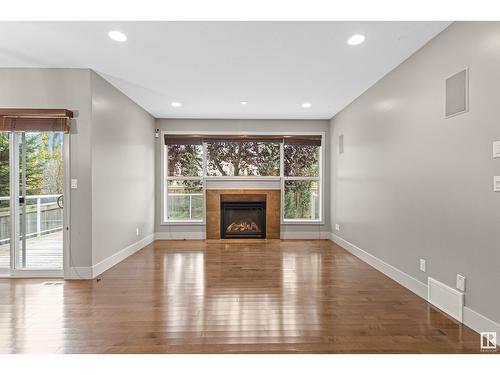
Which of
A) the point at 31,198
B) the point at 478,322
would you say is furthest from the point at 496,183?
the point at 31,198

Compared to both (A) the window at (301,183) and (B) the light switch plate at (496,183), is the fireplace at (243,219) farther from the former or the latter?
(B) the light switch plate at (496,183)

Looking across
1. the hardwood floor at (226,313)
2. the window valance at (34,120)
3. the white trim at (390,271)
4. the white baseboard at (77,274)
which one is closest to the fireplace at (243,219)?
the white trim at (390,271)

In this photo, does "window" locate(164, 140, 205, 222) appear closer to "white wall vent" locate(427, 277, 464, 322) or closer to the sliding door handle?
the sliding door handle

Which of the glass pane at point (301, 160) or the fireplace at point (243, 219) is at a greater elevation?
the glass pane at point (301, 160)

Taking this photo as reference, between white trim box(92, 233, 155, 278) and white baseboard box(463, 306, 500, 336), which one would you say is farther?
white trim box(92, 233, 155, 278)

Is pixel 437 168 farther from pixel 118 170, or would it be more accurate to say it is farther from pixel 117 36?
pixel 118 170

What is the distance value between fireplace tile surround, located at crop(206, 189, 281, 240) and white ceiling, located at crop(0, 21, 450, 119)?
225 cm

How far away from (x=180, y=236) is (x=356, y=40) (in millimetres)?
4952

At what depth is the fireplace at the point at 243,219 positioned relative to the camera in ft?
20.3

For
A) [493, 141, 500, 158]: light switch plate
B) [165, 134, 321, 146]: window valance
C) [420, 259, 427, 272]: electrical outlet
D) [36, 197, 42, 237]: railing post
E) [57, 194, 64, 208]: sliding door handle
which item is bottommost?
[420, 259, 427, 272]: electrical outlet

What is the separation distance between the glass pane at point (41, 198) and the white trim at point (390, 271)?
169 inches

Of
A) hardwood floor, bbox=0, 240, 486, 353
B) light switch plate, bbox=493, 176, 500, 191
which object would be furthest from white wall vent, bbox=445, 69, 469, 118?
hardwood floor, bbox=0, 240, 486, 353

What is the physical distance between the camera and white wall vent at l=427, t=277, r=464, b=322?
237 centimetres
